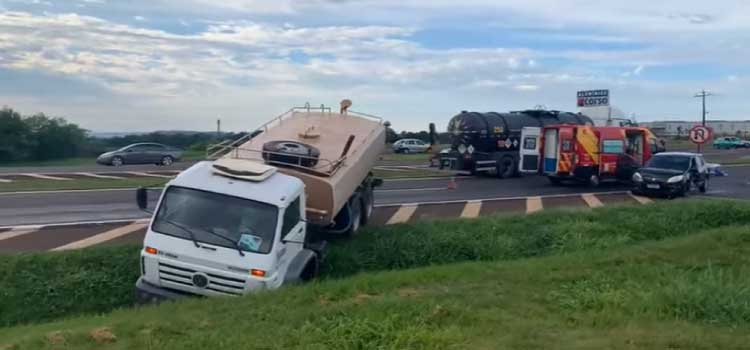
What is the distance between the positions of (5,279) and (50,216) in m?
5.65

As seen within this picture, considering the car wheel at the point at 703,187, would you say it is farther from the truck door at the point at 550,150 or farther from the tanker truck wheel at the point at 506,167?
the tanker truck wheel at the point at 506,167

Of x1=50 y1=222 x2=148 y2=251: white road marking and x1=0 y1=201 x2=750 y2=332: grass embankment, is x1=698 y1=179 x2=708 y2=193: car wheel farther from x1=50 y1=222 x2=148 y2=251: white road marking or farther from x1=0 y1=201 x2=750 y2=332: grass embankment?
x1=50 y1=222 x2=148 y2=251: white road marking

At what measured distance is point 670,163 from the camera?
26469mm

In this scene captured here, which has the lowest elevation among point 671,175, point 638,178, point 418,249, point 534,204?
point 418,249

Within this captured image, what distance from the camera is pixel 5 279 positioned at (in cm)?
1246

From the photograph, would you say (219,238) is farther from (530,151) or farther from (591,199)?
(530,151)

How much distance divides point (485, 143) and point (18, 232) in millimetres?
20732

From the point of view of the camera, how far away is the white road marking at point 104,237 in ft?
47.5

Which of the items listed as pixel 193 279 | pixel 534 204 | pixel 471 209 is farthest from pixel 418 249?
pixel 534 204

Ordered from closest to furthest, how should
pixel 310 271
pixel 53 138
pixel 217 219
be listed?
pixel 217 219
pixel 310 271
pixel 53 138

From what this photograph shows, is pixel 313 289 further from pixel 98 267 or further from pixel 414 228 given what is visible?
pixel 414 228

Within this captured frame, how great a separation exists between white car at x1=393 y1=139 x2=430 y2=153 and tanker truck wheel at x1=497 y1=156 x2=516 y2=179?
110ft

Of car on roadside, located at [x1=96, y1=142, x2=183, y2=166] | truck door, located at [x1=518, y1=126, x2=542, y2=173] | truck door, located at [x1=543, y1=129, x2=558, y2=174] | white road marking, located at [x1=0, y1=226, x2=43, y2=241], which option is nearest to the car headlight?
truck door, located at [x1=543, y1=129, x2=558, y2=174]

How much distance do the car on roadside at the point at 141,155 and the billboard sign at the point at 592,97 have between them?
3080cm
